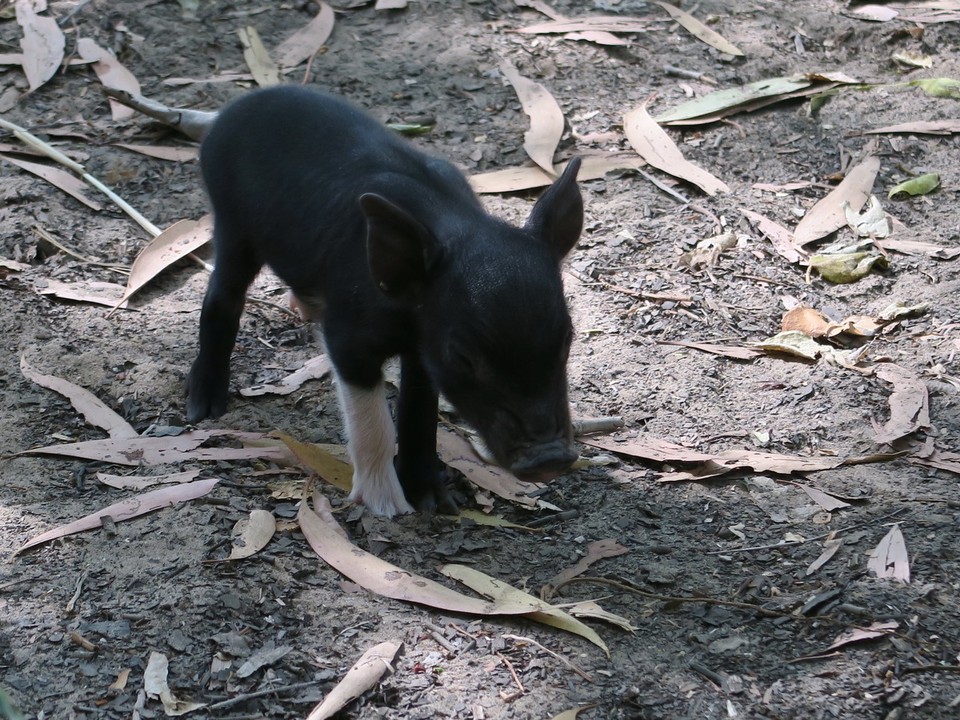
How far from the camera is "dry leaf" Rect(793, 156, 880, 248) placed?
7.71 metres

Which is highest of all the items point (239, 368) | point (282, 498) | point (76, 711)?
point (76, 711)

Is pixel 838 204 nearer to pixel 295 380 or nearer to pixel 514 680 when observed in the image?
pixel 295 380

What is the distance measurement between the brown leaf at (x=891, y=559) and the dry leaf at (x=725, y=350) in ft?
6.18

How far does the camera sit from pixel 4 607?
447cm

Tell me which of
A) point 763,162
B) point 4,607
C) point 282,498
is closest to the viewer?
point 4,607

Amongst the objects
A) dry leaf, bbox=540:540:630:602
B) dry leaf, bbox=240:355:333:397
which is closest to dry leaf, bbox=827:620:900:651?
dry leaf, bbox=540:540:630:602

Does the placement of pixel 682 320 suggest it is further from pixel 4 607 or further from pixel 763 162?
pixel 4 607

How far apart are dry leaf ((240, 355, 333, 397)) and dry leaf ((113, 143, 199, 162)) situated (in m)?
2.52

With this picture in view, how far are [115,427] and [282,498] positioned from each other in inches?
47.6

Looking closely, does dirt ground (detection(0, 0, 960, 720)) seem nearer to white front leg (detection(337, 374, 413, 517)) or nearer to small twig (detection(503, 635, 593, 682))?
small twig (detection(503, 635, 593, 682))

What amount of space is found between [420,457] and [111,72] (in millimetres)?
5283

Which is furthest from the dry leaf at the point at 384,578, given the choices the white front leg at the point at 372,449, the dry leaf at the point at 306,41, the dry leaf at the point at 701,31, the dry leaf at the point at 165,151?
the dry leaf at the point at 701,31

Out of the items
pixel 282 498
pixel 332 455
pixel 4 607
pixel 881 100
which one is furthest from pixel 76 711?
pixel 881 100

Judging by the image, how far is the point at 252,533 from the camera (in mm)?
5051
